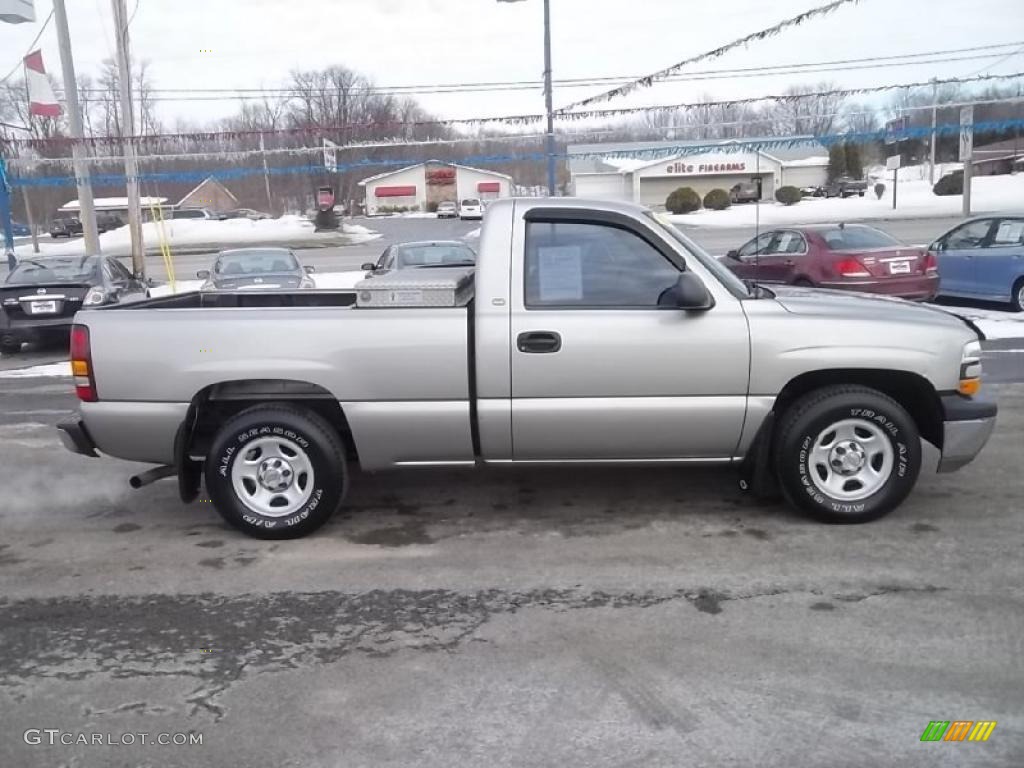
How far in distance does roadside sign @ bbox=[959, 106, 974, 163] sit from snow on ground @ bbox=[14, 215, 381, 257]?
33.6 meters

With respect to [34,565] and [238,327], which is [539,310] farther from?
[34,565]

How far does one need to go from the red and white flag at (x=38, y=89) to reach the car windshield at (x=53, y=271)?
19.7 feet

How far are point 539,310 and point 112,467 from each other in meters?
3.96

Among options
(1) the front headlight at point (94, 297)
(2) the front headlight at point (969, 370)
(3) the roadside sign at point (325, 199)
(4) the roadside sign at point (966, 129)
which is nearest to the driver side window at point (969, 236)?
(4) the roadside sign at point (966, 129)

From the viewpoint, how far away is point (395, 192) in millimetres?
84312

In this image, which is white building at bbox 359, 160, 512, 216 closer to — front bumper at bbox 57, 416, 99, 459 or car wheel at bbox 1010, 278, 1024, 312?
car wheel at bbox 1010, 278, 1024, 312

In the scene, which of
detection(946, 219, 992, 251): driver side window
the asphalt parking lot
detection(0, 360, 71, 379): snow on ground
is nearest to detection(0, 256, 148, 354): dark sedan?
detection(0, 360, 71, 379): snow on ground

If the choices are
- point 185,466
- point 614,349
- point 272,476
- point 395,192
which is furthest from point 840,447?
point 395,192

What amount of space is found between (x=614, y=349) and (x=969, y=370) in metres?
2.02

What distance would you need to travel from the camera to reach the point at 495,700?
3.38m

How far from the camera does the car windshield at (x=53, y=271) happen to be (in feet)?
43.1

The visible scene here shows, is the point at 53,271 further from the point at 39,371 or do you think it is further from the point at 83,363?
the point at 83,363

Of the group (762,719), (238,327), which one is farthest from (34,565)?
(762,719)

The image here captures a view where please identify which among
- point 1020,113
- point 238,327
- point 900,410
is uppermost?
point 1020,113
